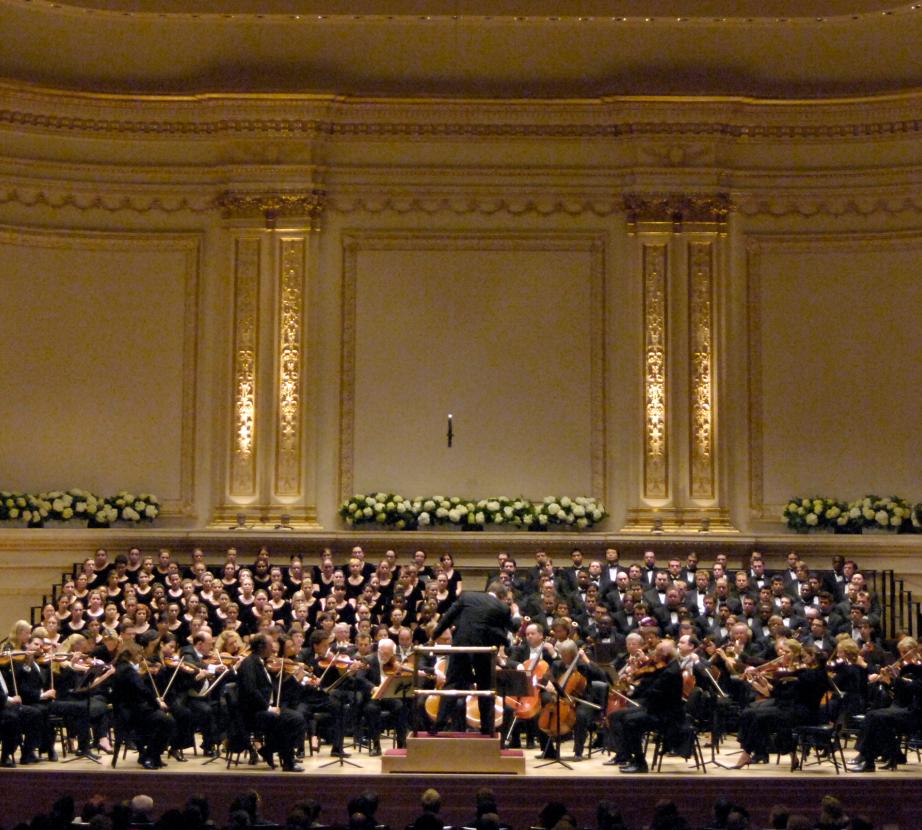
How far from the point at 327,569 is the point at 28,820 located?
22.3ft

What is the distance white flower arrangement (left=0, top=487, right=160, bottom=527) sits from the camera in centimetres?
1992

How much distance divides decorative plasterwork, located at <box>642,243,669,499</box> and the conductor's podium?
27.8ft

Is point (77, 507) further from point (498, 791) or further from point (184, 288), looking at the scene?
point (498, 791)

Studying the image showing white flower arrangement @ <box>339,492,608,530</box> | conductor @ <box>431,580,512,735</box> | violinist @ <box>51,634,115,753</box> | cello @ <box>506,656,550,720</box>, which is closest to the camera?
conductor @ <box>431,580,512,735</box>

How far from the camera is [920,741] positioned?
13.8m

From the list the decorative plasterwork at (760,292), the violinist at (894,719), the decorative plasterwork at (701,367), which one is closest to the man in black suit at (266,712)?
the violinist at (894,719)

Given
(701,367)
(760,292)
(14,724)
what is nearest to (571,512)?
(701,367)

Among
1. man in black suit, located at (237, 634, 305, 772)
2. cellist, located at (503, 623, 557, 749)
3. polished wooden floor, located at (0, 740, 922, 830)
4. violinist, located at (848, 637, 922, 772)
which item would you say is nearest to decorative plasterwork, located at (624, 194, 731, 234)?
cellist, located at (503, 623, 557, 749)

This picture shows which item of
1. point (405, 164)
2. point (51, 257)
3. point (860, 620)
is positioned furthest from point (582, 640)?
point (51, 257)

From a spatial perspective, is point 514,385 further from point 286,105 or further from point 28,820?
point 28,820

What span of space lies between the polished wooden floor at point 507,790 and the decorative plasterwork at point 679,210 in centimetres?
976

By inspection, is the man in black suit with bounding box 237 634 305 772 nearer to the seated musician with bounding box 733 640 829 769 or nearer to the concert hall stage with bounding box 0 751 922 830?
the concert hall stage with bounding box 0 751 922 830

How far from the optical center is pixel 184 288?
835 inches

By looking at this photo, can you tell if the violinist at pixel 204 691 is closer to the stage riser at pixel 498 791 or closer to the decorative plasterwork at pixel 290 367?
the stage riser at pixel 498 791
